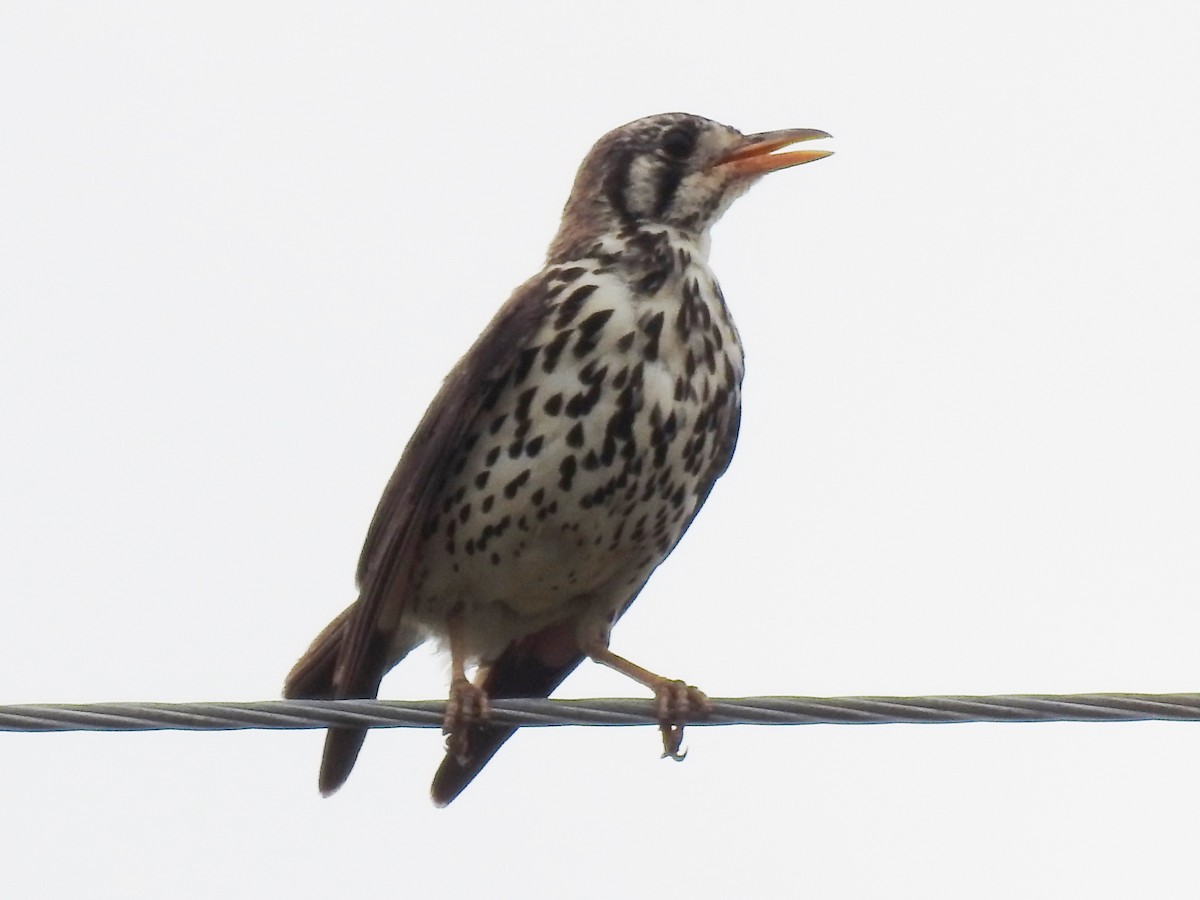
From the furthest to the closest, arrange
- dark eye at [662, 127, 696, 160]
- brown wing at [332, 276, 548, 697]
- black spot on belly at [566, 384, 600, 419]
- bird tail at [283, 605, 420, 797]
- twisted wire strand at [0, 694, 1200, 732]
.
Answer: dark eye at [662, 127, 696, 160] < bird tail at [283, 605, 420, 797] < brown wing at [332, 276, 548, 697] < black spot on belly at [566, 384, 600, 419] < twisted wire strand at [0, 694, 1200, 732]

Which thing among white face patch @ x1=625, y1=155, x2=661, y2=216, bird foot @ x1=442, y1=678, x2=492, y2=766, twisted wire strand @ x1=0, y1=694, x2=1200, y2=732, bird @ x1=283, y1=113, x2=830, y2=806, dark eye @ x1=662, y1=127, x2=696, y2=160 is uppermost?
dark eye @ x1=662, y1=127, x2=696, y2=160

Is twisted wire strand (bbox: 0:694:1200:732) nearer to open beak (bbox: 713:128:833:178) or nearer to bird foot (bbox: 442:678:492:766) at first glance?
bird foot (bbox: 442:678:492:766)

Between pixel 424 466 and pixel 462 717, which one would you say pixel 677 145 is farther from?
pixel 462 717

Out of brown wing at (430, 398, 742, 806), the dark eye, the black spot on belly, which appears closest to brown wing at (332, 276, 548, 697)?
the black spot on belly

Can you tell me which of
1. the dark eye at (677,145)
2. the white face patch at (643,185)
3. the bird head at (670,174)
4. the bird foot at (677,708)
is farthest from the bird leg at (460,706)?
the dark eye at (677,145)

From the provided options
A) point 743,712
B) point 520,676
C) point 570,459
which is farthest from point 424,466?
point 743,712

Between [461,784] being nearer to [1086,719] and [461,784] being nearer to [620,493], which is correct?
[620,493]

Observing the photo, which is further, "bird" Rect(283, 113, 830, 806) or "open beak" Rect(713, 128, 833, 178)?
"open beak" Rect(713, 128, 833, 178)
